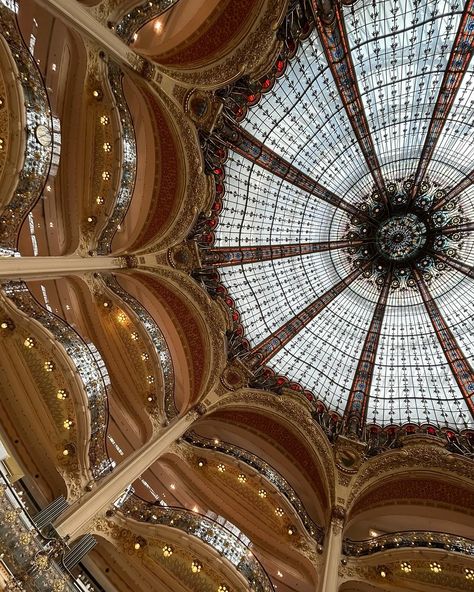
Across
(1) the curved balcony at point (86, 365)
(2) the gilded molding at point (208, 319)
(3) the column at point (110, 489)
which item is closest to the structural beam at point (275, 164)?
(2) the gilded molding at point (208, 319)

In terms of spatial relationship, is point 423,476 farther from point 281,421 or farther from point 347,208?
point 347,208

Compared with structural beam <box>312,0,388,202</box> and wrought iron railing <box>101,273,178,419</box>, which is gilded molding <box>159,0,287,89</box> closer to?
structural beam <box>312,0,388,202</box>

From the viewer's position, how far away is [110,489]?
418 inches

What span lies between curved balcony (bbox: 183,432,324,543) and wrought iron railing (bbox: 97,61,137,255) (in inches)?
334

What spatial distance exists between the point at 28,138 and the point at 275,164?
907cm

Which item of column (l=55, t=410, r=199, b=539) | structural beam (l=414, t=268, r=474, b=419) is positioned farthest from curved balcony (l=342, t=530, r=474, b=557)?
column (l=55, t=410, r=199, b=539)

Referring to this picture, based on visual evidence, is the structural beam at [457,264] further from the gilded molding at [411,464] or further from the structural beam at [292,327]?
the gilded molding at [411,464]

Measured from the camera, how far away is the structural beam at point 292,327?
1719 centimetres

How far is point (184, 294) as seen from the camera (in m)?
16.3

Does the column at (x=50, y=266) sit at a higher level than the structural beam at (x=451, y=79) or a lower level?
lower

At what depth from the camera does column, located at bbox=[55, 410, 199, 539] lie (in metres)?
9.46

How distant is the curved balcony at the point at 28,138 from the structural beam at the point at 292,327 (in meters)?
10.8

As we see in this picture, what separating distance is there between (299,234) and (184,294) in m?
5.93

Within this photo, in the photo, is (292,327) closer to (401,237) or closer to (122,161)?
(401,237)
